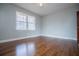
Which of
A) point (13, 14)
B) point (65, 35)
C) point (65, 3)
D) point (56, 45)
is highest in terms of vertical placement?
point (65, 3)

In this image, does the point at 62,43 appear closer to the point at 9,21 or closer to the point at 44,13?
the point at 44,13

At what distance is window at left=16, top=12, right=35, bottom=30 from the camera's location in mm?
1851

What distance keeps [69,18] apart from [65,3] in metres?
0.34

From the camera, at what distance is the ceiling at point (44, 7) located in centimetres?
185

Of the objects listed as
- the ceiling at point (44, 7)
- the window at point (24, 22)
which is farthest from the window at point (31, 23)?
the ceiling at point (44, 7)

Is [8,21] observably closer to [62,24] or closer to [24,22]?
[24,22]

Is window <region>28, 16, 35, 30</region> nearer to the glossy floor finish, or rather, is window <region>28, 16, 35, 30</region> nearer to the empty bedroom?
the empty bedroom

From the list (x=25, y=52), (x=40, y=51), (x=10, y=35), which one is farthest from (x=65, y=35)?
(x=10, y=35)

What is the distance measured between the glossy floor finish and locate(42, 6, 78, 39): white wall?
0.13 m

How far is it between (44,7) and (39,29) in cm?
50

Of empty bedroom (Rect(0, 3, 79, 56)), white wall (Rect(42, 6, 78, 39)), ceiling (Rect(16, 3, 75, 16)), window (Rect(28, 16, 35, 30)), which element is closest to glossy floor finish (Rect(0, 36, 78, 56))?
empty bedroom (Rect(0, 3, 79, 56))

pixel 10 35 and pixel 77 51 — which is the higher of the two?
pixel 10 35

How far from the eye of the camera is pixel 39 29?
6.39ft

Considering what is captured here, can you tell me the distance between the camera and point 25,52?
1.90m
